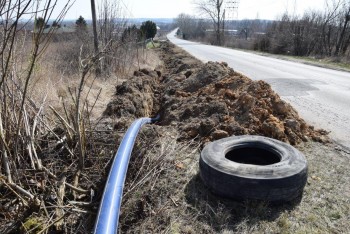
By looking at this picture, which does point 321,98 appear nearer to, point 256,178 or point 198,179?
point 198,179

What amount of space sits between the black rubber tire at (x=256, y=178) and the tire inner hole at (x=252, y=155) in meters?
0.43

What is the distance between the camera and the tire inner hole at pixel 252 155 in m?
3.98

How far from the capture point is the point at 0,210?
9.78ft

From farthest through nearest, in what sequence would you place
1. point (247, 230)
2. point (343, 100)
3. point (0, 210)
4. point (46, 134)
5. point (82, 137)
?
1. point (343, 100)
2. point (46, 134)
3. point (82, 137)
4. point (0, 210)
5. point (247, 230)

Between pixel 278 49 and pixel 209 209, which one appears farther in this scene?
pixel 278 49

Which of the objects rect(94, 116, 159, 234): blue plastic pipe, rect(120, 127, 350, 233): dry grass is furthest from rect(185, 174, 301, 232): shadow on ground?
rect(94, 116, 159, 234): blue plastic pipe

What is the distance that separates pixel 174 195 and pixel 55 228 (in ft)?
4.13

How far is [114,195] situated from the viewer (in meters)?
2.84

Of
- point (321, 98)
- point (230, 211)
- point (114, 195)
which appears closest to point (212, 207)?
point (230, 211)

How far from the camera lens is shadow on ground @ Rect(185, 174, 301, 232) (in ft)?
9.49

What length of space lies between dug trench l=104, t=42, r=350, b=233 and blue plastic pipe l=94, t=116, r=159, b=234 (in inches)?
9.0

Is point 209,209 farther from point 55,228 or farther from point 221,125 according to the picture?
point 221,125

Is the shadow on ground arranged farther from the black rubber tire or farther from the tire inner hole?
the tire inner hole

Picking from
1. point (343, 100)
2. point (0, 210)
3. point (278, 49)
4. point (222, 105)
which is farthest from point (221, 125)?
point (278, 49)
